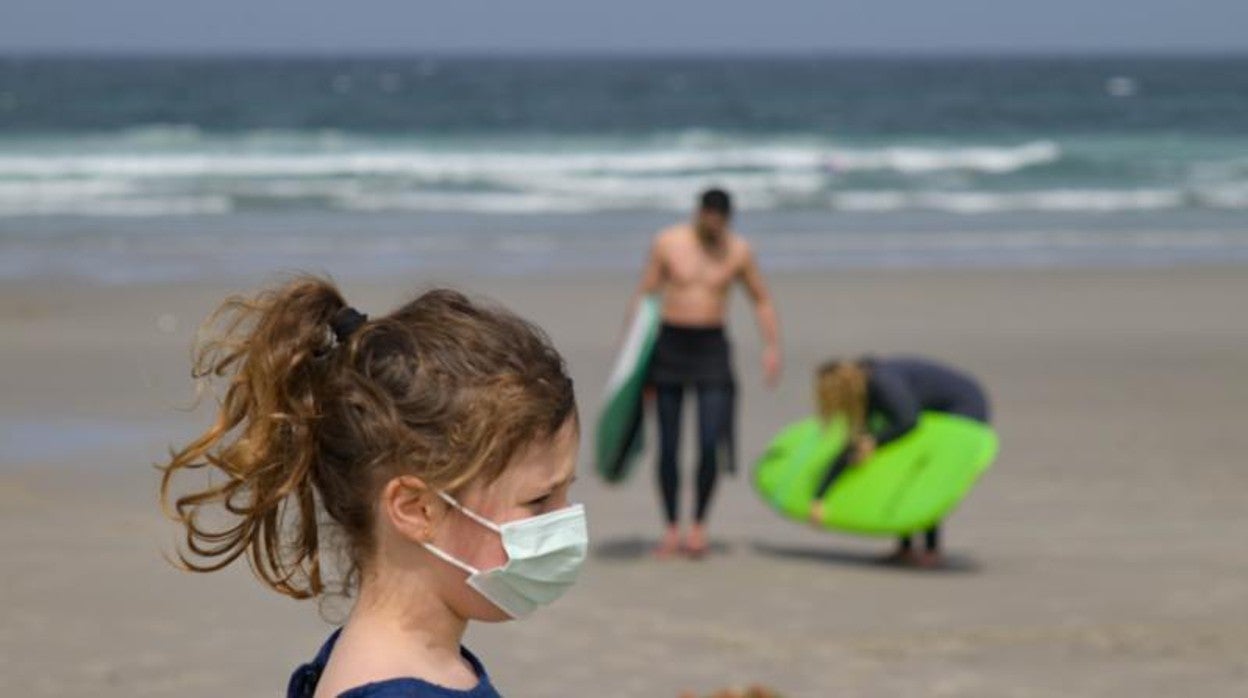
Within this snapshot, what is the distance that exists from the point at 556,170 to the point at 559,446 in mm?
34438

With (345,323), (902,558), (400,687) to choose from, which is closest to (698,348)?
(902,558)

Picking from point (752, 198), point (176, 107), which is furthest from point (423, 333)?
point (176, 107)

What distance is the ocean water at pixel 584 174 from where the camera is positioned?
72.5 ft

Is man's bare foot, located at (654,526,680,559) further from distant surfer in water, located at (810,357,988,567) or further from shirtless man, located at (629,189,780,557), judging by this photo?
distant surfer in water, located at (810,357,988,567)

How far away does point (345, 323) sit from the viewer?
7.22 ft

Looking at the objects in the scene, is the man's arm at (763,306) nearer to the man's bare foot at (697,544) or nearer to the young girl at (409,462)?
the man's bare foot at (697,544)

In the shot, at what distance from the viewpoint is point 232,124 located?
51688 mm

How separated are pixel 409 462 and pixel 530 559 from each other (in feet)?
0.58

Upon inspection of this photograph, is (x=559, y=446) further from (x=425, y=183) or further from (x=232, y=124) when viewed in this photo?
(x=232, y=124)

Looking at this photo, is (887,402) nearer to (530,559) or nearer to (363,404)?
(530,559)

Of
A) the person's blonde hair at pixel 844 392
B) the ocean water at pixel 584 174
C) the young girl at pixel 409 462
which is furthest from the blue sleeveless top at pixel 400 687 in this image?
the ocean water at pixel 584 174

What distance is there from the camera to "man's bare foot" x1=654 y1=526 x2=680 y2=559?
9000 mm

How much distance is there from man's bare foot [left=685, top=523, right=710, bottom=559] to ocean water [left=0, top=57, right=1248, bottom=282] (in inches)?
420

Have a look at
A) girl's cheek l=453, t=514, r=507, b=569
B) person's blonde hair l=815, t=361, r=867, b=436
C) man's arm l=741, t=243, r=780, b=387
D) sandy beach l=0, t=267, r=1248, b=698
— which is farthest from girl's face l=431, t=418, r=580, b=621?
man's arm l=741, t=243, r=780, b=387
